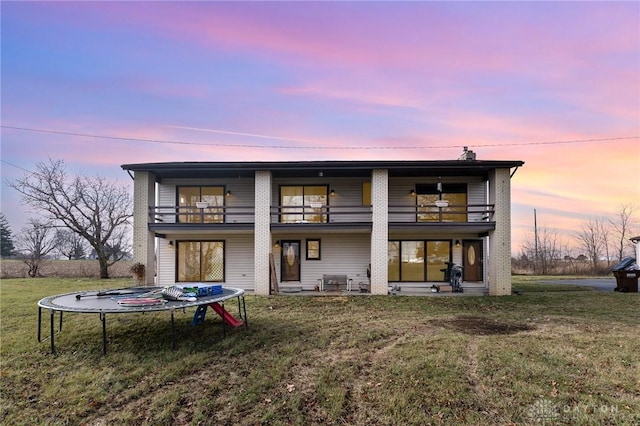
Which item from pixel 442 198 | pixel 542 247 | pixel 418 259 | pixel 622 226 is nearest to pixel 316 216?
pixel 418 259

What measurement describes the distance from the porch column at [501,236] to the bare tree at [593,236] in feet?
93.0

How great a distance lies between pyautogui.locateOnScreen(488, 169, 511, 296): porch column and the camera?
→ 14.2m

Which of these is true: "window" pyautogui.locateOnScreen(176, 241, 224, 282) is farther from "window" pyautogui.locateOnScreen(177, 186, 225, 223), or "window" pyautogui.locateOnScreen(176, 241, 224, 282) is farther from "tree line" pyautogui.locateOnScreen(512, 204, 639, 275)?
"tree line" pyautogui.locateOnScreen(512, 204, 639, 275)

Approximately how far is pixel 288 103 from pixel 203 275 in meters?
9.19

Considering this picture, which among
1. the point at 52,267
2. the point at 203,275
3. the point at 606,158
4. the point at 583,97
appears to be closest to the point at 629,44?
the point at 583,97

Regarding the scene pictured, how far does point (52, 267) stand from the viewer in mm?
26547

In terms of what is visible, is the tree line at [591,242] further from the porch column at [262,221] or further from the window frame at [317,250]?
the porch column at [262,221]

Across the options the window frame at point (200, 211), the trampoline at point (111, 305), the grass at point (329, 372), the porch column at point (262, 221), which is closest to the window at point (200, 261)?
the window frame at point (200, 211)

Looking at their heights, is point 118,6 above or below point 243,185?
above

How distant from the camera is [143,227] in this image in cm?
1443

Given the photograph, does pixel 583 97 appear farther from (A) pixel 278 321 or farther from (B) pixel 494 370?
(A) pixel 278 321

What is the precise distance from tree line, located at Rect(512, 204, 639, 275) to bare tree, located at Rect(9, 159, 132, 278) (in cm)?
3371

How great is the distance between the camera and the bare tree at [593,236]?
3528 centimetres

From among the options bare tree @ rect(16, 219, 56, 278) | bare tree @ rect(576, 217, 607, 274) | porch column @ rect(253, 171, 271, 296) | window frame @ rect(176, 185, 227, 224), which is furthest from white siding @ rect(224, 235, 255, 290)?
bare tree @ rect(576, 217, 607, 274)
